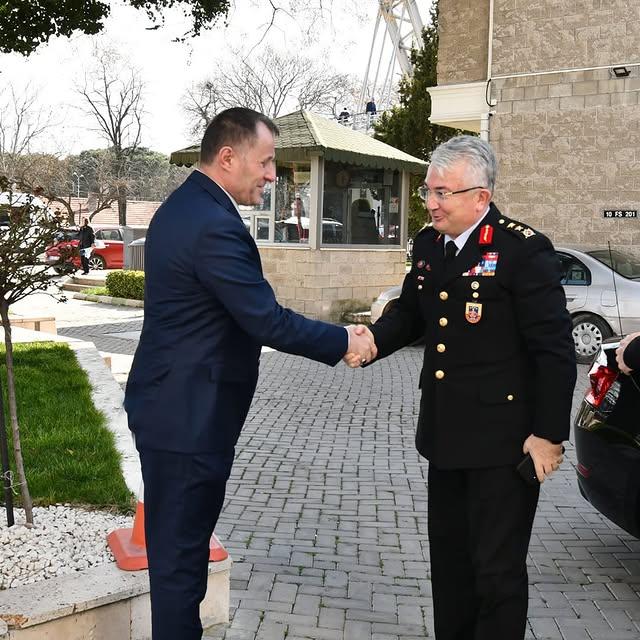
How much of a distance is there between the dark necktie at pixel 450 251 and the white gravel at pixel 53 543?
80.5 inches

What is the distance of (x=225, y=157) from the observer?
10.5ft

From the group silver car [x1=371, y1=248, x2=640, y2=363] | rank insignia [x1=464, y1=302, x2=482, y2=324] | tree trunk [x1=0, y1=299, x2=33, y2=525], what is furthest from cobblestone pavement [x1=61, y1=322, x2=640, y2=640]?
silver car [x1=371, y1=248, x2=640, y2=363]

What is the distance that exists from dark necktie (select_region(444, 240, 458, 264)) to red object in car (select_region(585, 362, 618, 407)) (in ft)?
5.37

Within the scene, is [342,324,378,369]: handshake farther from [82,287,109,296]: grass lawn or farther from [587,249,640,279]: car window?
[82,287,109,296]: grass lawn

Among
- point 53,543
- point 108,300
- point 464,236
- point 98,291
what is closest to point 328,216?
point 108,300

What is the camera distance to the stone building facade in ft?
57.9

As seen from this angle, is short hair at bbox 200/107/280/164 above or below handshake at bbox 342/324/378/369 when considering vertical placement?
above

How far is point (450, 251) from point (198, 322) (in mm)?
1058

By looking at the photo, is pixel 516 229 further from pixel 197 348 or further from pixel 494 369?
pixel 197 348

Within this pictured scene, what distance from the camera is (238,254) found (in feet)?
10.0

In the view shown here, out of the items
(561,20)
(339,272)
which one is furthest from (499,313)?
(561,20)

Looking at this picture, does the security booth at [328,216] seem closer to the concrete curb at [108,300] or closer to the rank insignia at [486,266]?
the concrete curb at [108,300]

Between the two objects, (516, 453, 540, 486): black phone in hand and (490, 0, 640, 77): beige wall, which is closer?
(516, 453, 540, 486): black phone in hand

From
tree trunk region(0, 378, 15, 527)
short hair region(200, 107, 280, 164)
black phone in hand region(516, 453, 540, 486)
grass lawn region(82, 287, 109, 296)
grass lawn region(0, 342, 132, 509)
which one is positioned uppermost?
short hair region(200, 107, 280, 164)
